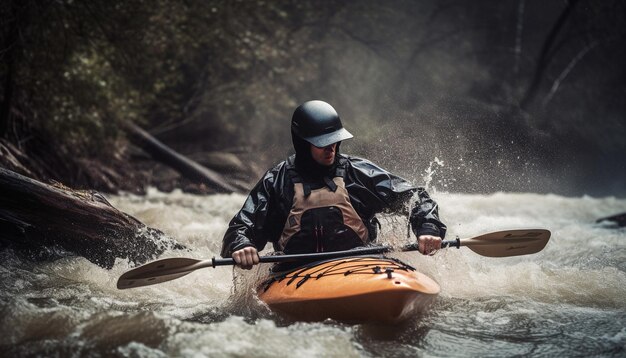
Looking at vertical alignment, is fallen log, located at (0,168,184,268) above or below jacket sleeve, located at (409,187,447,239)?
below

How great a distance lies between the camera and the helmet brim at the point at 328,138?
385 centimetres

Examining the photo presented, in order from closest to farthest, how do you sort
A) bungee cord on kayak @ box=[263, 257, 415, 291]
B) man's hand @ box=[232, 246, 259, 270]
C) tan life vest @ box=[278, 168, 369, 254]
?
bungee cord on kayak @ box=[263, 257, 415, 291] → man's hand @ box=[232, 246, 259, 270] → tan life vest @ box=[278, 168, 369, 254]

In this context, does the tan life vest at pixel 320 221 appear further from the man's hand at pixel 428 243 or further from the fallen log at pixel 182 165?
the fallen log at pixel 182 165

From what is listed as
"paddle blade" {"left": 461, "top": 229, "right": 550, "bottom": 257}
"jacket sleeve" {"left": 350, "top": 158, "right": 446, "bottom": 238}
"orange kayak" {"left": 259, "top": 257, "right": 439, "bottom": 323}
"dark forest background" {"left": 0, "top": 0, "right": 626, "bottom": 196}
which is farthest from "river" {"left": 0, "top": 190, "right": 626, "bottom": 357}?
"dark forest background" {"left": 0, "top": 0, "right": 626, "bottom": 196}

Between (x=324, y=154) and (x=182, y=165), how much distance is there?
7330mm

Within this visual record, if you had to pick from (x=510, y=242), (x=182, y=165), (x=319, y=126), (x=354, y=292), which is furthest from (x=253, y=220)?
(x=182, y=165)

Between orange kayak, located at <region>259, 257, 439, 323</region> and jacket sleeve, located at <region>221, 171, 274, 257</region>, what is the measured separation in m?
0.39

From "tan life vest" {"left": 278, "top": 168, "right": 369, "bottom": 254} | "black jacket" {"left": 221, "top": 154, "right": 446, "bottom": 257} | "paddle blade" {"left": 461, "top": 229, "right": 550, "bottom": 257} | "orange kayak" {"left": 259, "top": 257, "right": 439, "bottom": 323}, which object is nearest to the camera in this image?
"orange kayak" {"left": 259, "top": 257, "right": 439, "bottom": 323}

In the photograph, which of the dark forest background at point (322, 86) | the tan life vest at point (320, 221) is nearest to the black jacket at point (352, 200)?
the tan life vest at point (320, 221)

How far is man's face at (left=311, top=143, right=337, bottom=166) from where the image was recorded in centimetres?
392

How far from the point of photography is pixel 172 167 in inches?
434

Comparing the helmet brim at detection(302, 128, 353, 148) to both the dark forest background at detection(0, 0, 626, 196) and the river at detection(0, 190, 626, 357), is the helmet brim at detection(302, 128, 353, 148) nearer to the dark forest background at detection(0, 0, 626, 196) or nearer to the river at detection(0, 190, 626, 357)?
the river at detection(0, 190, 626, 357)

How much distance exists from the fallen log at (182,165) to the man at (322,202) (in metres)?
6.76

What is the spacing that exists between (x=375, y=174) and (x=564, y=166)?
33.8ft
